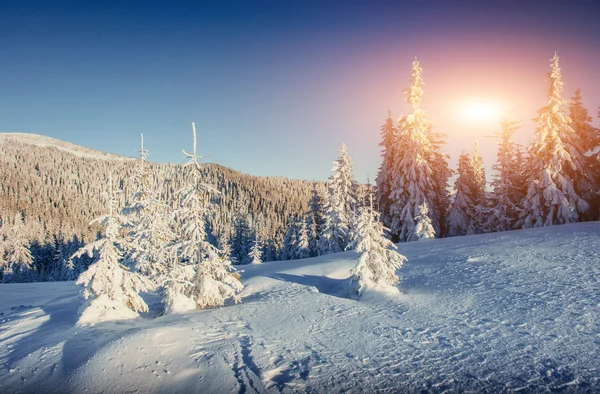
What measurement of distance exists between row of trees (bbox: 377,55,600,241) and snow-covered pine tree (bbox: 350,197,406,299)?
15865 millimetres

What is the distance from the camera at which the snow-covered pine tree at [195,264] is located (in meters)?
12.5

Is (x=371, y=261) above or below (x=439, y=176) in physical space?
below

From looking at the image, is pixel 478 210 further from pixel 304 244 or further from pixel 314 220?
pixel 304 244

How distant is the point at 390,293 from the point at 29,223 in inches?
5869

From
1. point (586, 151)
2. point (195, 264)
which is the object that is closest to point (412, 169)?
point (586, 151)

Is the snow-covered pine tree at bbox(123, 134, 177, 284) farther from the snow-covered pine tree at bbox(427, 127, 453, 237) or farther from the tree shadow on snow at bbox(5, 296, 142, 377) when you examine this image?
the snow-covered pine tree at bbox(427, 127, 453, 237)

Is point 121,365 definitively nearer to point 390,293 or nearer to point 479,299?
point 390,293

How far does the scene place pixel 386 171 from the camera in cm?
3281

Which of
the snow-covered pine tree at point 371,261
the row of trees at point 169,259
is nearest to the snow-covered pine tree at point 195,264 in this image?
the row of trees at point 169,259

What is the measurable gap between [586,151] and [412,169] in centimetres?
1372

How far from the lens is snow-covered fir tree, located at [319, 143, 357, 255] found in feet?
111

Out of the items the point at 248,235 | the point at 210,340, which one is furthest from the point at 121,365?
the point at 248,235

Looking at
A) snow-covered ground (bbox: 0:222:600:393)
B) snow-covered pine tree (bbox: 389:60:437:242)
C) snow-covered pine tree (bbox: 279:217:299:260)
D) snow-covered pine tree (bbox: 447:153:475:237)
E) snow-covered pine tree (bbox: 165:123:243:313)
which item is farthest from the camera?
snow-covered pine tree (bbox: 279:217:299:260)

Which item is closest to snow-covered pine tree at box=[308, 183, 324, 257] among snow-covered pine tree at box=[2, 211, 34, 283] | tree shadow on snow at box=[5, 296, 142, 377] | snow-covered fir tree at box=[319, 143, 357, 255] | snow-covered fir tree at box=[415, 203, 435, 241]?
snow-covered fir tree at box=[319, 143, 357, 255]
